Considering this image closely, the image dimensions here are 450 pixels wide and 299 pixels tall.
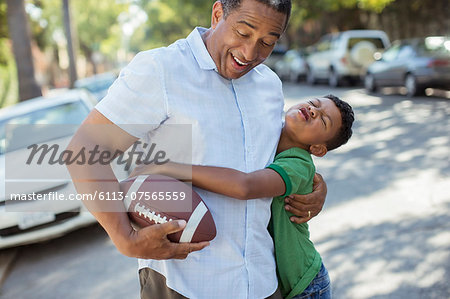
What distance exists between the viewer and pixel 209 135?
1.54m

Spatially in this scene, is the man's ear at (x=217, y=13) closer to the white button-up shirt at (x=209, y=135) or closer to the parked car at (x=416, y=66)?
the white button-up shirt at (x=209, y=135)

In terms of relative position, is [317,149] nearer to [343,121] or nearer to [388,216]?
[343,121]

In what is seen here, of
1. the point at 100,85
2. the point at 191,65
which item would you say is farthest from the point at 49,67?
the point at 191,65

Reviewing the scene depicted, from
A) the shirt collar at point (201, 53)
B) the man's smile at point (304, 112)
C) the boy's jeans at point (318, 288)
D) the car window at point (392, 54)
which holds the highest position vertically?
the shirt collar at point (201, 53)

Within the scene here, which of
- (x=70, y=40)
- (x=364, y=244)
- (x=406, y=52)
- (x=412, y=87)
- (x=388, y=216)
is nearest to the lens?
(x=364, y=244)

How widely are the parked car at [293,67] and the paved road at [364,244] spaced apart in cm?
1413

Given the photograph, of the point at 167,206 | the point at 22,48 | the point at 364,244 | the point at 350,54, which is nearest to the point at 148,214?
the point at 167,206

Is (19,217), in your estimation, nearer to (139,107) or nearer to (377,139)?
(139,107)

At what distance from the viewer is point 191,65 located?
1.61m

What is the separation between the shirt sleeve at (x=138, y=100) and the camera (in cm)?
148

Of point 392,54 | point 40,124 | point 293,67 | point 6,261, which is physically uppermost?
point 40,124

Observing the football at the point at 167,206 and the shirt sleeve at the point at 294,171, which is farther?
the shirt sleeve at the point at 294,171

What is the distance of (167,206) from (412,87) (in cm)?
1281

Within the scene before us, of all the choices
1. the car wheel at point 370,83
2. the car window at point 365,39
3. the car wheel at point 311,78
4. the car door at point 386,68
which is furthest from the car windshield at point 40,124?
the car wheel at point 311,78
